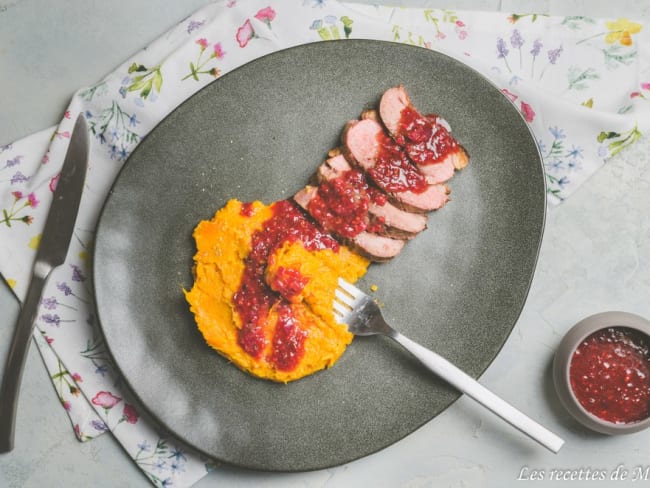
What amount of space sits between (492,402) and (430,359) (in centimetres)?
41

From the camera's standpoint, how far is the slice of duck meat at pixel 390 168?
11.3 feet

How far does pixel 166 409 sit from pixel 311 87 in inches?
82.9

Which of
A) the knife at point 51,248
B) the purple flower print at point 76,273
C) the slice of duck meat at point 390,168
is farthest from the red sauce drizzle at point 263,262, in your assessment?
the knife at point 51,248

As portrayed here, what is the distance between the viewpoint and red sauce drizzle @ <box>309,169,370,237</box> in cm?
344

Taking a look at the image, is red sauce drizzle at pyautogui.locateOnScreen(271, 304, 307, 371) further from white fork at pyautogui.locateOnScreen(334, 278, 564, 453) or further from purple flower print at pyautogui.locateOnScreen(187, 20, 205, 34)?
purple flower print at pyautogui.locateOnScreen(187, 20, 205, 34)

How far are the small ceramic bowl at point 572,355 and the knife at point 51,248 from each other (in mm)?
3040

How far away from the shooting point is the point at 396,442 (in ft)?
11.6

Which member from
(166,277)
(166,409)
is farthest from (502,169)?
(166,409)

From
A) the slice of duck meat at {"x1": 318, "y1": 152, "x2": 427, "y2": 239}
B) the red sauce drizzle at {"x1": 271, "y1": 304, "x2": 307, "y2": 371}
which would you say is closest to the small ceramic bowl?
the slice of duck meat at {"x1": 318, "y1": 152, "x2": 427, "y2": 239}

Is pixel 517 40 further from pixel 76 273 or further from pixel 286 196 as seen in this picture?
pixel 76 273

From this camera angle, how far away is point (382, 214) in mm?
3475

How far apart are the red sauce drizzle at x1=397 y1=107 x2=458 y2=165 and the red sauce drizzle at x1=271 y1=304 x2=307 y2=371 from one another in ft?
3.84

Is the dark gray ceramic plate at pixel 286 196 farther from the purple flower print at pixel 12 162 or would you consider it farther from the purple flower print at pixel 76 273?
the purple flower print at pixel 12 162

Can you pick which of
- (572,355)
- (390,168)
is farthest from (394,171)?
(572,355)
